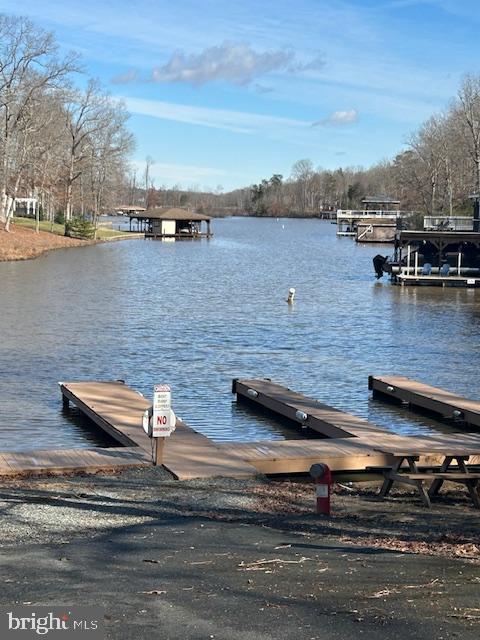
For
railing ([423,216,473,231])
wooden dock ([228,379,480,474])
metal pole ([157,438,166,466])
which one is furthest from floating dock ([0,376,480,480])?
railing ([423,216,473,231])

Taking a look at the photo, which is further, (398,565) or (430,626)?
(398,565)

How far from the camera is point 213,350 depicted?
3048 centimetres

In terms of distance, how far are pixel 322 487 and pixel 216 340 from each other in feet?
69.9

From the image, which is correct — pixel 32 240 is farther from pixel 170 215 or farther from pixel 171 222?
pixel 171 222

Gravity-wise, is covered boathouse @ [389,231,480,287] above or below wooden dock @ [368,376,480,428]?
above

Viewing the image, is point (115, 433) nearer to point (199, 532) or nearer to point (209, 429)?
point (209, 429)

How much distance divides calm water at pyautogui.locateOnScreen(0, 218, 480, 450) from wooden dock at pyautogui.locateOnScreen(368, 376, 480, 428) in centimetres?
43

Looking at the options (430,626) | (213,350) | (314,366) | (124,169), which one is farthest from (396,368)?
(124,169)

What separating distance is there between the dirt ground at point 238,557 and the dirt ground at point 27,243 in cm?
6044

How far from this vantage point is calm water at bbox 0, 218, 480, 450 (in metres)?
21.4

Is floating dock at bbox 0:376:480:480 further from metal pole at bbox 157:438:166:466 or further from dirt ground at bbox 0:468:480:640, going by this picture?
dirt ground at bbox 0:468:480:640

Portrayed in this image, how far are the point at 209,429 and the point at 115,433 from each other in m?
3.40

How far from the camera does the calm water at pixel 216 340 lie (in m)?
21.4

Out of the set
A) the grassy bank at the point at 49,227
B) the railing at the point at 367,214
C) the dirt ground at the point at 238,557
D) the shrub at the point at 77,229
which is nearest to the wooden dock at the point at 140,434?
the dirt ground at the point at 238,557
